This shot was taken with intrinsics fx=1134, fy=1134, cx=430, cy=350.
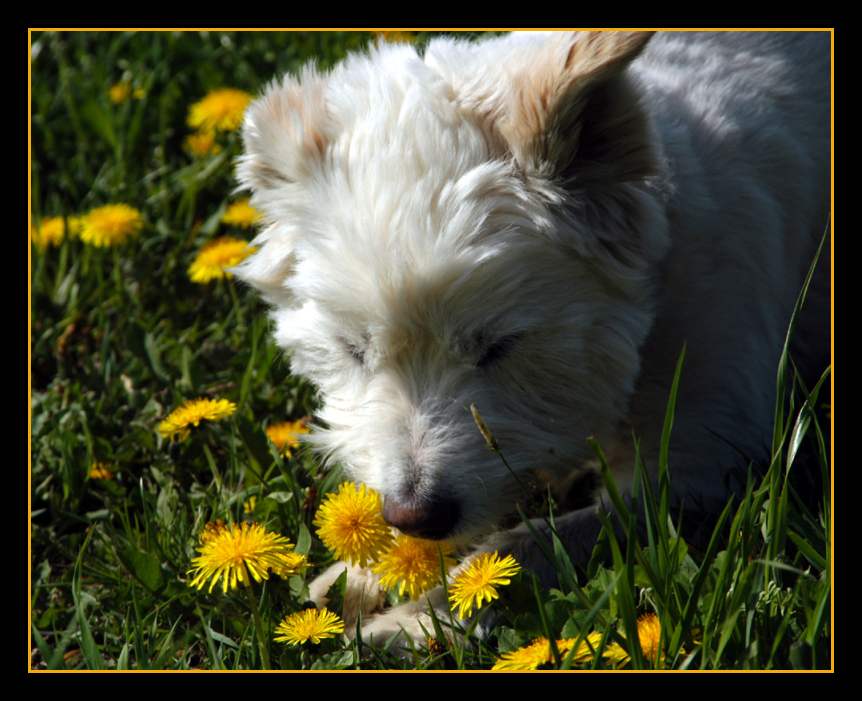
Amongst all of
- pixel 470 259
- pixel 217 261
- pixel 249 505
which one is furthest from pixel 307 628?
pixel 217 261

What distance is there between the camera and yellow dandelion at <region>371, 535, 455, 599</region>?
2816 millimetres

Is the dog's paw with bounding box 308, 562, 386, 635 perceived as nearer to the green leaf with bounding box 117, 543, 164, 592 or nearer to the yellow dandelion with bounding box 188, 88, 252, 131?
the green leaf with bounding box 117, 543, 164, 592

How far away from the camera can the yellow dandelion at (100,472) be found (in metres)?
3.71

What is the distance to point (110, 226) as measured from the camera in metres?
4.70

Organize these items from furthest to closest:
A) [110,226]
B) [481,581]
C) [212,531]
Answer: [110,226] → [212,531] → [481,581]

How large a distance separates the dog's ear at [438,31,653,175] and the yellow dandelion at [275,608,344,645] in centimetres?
125

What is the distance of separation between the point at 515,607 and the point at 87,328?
2567mm

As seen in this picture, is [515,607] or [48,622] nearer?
[515,607]

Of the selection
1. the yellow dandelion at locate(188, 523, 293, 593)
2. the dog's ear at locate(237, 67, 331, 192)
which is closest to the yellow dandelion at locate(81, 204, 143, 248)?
the dog's ear at locate(237, 67, 331, 192)

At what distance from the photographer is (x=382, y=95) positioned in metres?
3.02

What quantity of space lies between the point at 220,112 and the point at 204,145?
0.17 m

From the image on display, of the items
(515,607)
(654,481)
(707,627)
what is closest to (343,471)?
(515,607)

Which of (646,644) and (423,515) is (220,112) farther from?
(646,644)
